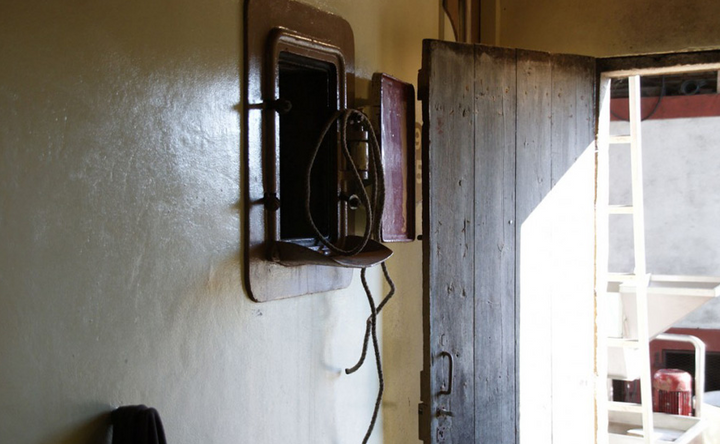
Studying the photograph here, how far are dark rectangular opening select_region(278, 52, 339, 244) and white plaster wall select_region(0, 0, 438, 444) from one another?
246 millimetres

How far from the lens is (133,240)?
1.30m

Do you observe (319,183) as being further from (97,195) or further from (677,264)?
(677,264)

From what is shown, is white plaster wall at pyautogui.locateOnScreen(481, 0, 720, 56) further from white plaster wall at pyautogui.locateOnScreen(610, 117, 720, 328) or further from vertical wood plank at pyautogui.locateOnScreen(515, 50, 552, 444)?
white plaster wall at pyautogui.locateOnScreen(610, 117, 720, 328)

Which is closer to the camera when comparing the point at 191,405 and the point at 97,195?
the point at 97,195

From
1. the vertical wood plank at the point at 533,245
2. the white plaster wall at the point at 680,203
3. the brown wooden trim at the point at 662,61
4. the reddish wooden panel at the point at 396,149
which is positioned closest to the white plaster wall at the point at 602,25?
the brown wooden trim at the point at 662,61

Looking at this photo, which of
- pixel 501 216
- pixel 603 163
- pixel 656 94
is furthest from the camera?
pixel 656 94

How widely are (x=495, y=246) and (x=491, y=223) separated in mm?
79

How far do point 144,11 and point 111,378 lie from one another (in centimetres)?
68

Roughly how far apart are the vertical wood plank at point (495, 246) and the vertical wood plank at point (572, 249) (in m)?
0.24

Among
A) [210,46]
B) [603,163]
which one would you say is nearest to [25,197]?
[210,46]

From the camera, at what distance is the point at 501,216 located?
2.35 meters

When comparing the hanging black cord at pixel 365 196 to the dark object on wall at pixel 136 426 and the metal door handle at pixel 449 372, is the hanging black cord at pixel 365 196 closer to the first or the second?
the metal door handle at pixel 449 372

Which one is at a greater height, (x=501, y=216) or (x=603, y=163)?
(x=603, y=163)

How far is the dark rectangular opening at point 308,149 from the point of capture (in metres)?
1.96
